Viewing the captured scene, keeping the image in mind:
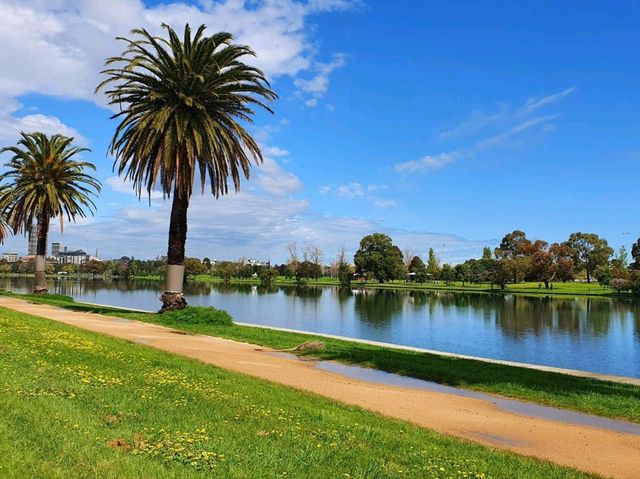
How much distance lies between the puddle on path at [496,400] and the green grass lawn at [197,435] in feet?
12.1

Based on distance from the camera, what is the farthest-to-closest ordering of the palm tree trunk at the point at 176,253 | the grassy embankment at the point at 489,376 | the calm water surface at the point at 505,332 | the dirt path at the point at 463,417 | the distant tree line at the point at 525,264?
the distant tree line at the point at 525,264, the palm tree trunk at the point at 176,253, the calm water surface at the point at 505,332, the grassy embankment at the point at 489,376, the dirt path at the point at 463,417

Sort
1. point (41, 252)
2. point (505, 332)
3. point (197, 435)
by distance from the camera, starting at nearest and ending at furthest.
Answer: point (197, 435) → point (505, 332) → point (41, 252)

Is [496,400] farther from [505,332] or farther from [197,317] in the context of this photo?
[505,332]

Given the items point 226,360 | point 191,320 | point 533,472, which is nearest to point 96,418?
point 533,472

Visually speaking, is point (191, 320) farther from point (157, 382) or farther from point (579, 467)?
point (579, 467)

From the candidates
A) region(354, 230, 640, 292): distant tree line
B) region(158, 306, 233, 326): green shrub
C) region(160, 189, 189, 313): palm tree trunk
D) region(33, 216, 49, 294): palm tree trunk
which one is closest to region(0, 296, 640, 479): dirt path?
region(158, 306, 233, 326): green shrub

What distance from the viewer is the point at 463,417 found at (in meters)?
10.3

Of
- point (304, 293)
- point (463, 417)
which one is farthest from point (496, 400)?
point (304, 293)

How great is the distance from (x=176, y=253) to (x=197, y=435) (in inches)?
844

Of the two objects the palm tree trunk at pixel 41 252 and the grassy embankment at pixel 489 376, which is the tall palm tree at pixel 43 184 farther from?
the grassy embankment at pixel 489 376

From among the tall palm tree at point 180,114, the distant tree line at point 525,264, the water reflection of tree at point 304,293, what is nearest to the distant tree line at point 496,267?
the distant tree line at point 525,264

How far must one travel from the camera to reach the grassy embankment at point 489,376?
1212cm

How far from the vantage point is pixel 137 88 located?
27.2m

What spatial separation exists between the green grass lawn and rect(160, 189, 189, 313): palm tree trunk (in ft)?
53.3
